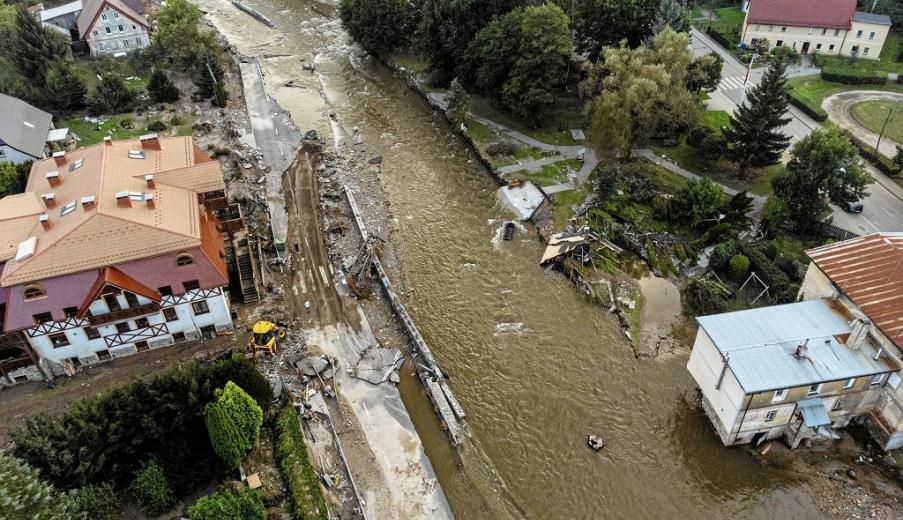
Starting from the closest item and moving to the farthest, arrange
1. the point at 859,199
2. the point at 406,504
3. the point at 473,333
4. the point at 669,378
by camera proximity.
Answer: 1. the point at 406,504
2. the point at 669,378
3. the point at 473,333
4. the point at 859,199

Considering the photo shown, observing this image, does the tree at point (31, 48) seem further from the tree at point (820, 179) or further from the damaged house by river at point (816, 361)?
the tree at point (820, 179)

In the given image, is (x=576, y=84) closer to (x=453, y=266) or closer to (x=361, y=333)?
(x=453, y=266)

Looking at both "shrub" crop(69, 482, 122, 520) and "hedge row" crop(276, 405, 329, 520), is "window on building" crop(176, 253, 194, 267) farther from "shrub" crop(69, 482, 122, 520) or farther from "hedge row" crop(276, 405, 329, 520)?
"shrub" crop(69, 482, 122, 520)

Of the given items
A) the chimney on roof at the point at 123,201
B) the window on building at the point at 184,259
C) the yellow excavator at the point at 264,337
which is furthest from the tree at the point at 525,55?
the chimney on roof at the point at 123,201

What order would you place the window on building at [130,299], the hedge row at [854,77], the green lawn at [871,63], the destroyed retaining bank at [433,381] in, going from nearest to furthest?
the window on building at [130,299]
the destroyed retaining bank at [433,381]
the hedge row at [854,77]
the green lawn at [871,63]

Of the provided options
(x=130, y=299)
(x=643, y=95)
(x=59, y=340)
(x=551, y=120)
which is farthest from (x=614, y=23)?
(x=59, y=340)

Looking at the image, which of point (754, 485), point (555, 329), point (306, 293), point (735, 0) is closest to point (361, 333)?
point (306, 293)

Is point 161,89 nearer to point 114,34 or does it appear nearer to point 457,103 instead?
point 114,34
